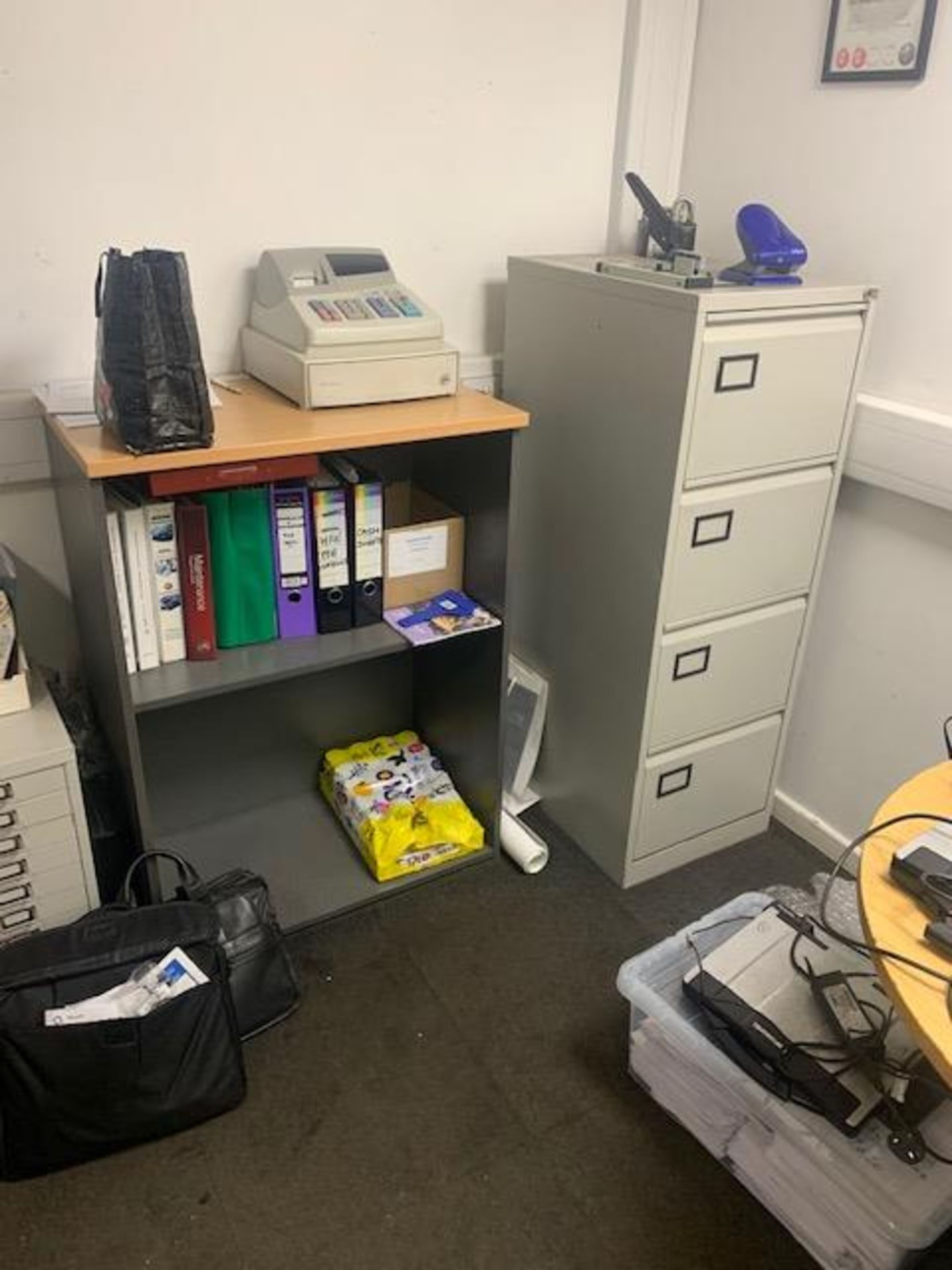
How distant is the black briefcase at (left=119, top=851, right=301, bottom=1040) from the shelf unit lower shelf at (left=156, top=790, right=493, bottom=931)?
0.68 ft

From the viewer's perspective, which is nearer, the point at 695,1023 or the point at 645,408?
the point at 695,1023

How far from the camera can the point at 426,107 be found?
1.90 m

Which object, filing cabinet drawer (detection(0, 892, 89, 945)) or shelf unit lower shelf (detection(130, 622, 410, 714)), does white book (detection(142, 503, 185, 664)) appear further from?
filing cabinet drawer (detection(0, 892, 89, 945))

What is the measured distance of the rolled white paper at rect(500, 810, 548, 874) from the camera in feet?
6.95

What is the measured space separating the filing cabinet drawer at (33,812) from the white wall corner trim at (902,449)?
5.09 ft

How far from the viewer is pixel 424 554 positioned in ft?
6.36

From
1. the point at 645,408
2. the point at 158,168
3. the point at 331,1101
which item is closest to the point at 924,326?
the point at 645,408

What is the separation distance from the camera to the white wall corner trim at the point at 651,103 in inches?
79.4

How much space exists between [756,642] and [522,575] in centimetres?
53

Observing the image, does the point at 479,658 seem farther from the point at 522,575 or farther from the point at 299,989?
the point at 299,989

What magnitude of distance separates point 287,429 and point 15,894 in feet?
2.87

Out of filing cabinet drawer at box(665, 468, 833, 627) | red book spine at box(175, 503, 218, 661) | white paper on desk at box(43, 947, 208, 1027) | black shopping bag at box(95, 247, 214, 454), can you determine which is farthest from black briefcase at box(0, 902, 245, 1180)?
filing cabinet drawer at box(665, 468, 833, 627)

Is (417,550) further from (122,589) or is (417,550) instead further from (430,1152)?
(430,1152)

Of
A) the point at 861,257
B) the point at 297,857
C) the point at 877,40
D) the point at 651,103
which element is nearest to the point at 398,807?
the point at 297,857
